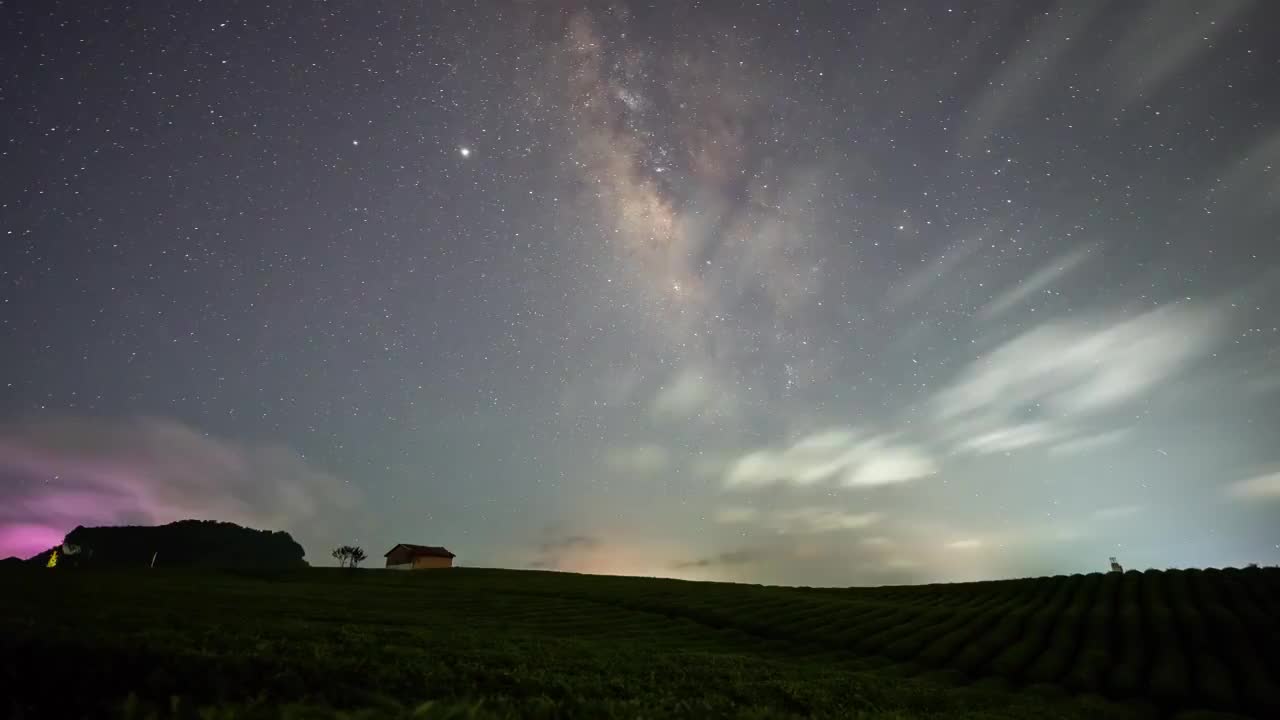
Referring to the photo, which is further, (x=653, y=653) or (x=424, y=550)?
(x=424, y=550)

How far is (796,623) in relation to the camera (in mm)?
45531

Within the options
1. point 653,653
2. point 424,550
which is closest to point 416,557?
point 424,550

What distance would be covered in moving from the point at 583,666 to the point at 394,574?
8536cm

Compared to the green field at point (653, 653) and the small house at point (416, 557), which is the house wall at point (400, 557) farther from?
the green field at point (653, 653)

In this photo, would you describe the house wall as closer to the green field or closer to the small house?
the small house

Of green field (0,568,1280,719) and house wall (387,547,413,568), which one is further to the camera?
house wall (387,547,413,568)

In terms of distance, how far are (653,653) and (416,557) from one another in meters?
109

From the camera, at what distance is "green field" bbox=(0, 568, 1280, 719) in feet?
30.5

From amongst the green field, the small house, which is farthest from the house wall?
the green field

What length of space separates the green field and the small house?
202ft

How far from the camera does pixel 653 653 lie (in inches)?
1078

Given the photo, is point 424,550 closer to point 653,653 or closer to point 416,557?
point 416,557

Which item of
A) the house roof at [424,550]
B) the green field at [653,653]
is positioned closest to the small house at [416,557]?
the house roof at [424,550]

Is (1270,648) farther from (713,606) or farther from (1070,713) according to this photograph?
(713,606)
